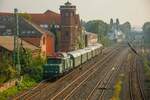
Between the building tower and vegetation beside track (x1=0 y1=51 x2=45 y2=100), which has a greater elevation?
the building tower

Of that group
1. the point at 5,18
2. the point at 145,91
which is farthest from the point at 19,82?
the point at 5,18

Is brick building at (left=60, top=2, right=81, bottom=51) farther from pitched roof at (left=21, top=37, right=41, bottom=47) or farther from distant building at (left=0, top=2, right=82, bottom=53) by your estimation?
pitched roof at (left=21, top=37, right=41, bottom=47)

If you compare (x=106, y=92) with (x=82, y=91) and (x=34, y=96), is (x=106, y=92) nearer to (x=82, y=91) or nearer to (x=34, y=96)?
(x=82, y=91)

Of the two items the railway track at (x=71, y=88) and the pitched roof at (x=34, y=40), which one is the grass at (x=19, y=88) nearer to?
the railway track at (x=71, y=88)

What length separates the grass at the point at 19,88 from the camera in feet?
109

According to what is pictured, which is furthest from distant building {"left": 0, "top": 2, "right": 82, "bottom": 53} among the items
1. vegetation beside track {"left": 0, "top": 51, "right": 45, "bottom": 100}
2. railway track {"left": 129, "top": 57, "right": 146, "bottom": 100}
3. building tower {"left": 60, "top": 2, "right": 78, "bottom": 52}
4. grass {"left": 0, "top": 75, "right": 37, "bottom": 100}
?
railway track {"left": 129, "top": 57, "right": 146, "bottom": 100}

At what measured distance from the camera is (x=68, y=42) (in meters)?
87.8

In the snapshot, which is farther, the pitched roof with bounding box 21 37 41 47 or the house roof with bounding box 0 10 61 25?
the house roof with bounding box 0 10 61 25

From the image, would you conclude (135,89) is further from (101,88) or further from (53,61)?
(53,61)

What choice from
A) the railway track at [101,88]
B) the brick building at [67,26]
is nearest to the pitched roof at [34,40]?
the railway track at [101,88]

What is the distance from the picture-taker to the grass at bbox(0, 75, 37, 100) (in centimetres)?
3329

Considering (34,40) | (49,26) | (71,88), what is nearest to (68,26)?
(49,26)

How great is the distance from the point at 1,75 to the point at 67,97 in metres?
8.71

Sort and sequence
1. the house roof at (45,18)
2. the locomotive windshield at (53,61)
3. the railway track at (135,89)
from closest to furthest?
1. the railway track at (135,89)
2. the locomotive windshield at (53,61)
3. the house roof at (45,18)
